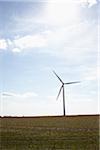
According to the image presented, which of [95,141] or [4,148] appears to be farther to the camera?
[95,141]

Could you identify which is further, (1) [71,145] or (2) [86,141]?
(2) [86,141]

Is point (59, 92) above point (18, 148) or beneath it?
above

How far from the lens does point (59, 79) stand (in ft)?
216

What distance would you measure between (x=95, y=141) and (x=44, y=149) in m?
6.12

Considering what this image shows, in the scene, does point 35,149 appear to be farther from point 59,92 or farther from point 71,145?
point 59,92

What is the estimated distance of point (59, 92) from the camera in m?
A: 66.2

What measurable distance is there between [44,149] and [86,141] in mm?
5938

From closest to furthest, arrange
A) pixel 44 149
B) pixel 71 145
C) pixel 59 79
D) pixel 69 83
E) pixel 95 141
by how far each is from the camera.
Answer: pixel 44 149 < pixel 71 145 < pixel 95 141 < pixel 59 79 < pixel 69 83

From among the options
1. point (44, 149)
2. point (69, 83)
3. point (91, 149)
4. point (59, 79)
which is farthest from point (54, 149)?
point (69, 83)

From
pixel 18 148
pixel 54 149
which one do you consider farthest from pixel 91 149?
pixel 18 148

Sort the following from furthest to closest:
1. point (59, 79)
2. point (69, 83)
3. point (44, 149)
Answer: point (69, 83)
point (59, 79)
point (44, 149)

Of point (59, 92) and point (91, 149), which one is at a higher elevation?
point (59, 92)

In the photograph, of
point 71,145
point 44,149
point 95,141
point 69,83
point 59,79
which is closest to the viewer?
point 44,149

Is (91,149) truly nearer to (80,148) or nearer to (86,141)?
(80,148)
